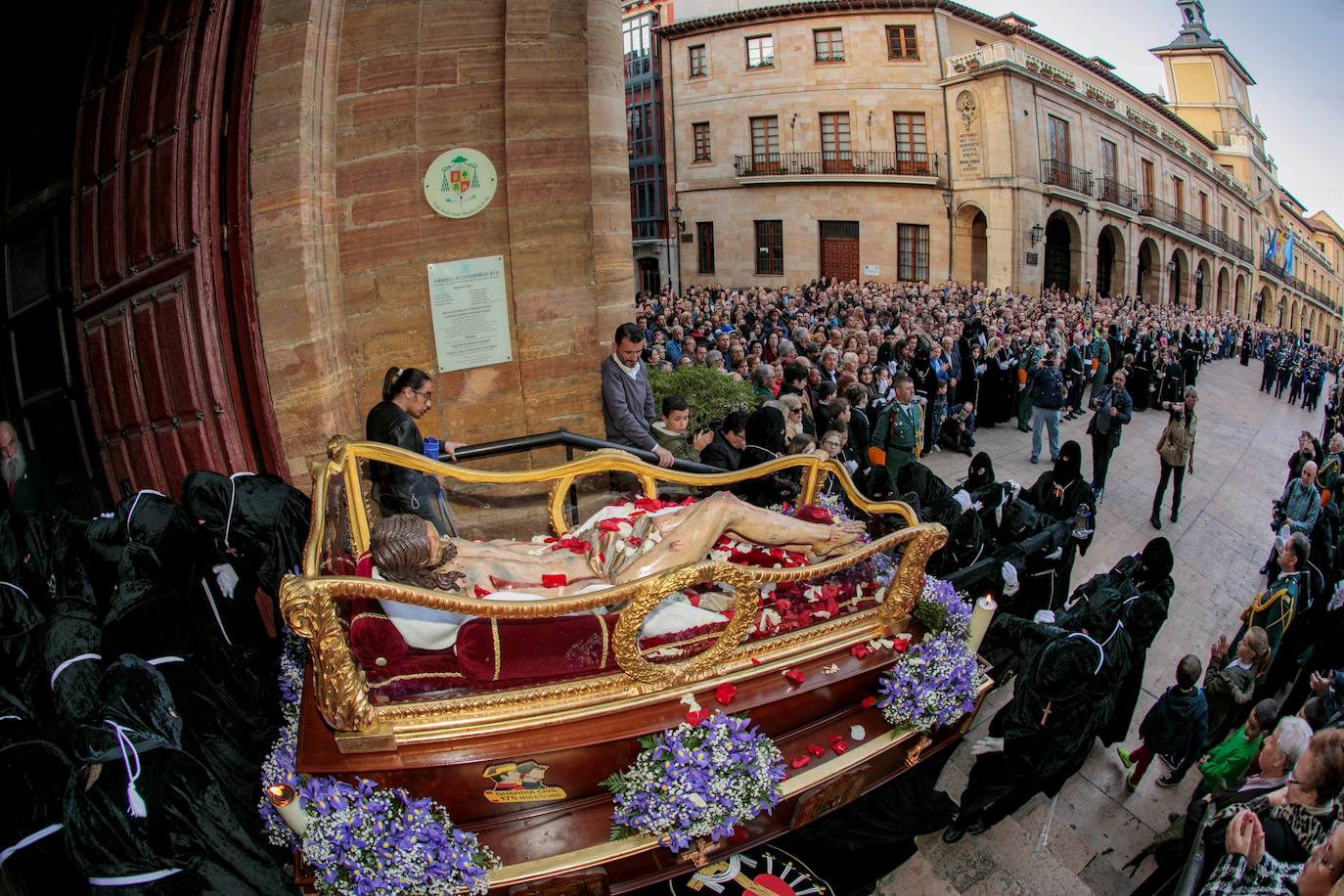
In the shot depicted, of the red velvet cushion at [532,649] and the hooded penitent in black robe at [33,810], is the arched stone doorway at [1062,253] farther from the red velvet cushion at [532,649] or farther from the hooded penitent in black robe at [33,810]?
the hooded penitent in black robe at [33,810]

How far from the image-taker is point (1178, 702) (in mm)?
4184

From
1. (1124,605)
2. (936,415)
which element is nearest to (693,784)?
(1124,605)

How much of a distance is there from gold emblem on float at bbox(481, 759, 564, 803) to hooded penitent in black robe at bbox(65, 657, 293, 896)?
1051mm

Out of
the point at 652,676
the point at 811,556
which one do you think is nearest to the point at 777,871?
the point at 652,676

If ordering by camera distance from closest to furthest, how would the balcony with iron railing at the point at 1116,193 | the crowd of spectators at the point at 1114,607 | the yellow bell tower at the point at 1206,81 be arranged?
the crowd of spectators at the point at 1114,607 → the yellow bell tower at the point at 1206,81 → the balcony with iron railing at the point at 1116,193

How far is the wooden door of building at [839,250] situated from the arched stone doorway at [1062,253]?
7.61 metres

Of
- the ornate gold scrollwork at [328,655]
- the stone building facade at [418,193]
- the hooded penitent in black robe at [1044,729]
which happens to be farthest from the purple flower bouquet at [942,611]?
the stone building facade at [418,193]

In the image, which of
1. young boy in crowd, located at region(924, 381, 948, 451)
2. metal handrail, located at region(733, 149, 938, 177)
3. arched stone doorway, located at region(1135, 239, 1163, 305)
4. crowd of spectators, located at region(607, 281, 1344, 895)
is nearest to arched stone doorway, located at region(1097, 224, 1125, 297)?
arched stone doorway, located at region(1135, 239, 1163, 305)

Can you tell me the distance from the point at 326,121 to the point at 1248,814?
689cm

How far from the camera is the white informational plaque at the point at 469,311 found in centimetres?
597

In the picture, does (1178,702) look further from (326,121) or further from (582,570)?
(326,121)

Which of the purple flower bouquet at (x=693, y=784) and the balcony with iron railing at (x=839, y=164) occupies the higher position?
the balcony with iron railing at (x=839, y=164)

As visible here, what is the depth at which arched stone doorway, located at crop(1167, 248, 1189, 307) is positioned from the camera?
30141 mm

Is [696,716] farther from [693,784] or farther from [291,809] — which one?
[291,809]
